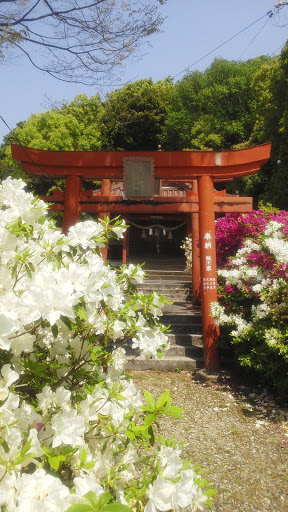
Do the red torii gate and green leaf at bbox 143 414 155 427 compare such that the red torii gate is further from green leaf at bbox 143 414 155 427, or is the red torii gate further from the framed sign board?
green leaf at bbox 143 414 155 427

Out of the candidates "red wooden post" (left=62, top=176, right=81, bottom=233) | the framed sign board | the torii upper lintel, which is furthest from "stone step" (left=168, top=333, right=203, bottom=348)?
the torii upper lintel

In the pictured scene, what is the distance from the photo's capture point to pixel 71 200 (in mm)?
6762

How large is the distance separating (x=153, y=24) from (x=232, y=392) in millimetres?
4828

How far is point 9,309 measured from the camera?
1.28 meters

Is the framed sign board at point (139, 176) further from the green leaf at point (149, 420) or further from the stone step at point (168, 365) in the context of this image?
the green leaf at point (149, 420)

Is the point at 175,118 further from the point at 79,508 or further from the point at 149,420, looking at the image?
the point at 79,508

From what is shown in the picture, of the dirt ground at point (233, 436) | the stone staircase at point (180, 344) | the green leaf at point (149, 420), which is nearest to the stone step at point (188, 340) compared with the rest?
the stone staircase at point (180, 344)

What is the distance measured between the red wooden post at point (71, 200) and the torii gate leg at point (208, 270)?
6.96 ft

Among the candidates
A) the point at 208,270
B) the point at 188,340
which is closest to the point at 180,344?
the point at 188,340

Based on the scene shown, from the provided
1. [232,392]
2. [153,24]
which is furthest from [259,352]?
[153,24]

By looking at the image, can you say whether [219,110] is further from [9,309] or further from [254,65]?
[9,309]

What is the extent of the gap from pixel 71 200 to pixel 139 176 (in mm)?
1249

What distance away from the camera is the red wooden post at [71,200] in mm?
6742

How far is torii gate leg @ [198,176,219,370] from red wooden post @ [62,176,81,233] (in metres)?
2.12
